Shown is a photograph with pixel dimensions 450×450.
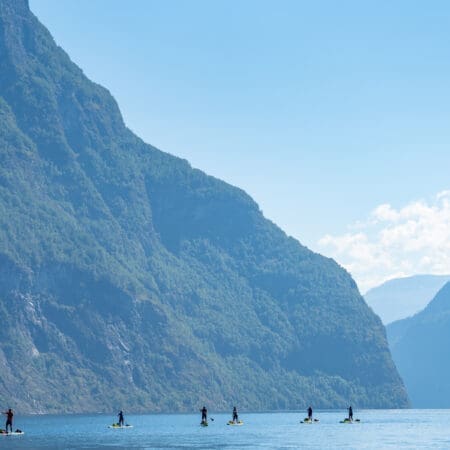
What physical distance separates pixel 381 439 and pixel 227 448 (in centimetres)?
3419

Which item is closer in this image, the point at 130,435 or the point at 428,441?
the point at 428,441

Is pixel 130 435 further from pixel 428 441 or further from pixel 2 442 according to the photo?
pixel 428 441

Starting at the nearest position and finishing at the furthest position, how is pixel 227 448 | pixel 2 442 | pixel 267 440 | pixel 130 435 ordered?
pixel 227 448
pixel 2 442
pixel 267 440
pixel 130 435

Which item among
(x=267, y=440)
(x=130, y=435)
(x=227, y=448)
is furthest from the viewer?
(x=130, y=435)

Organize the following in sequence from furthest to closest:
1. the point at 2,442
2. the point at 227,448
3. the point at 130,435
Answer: the point at 130,435
the point at 2,442
the point at 227,448

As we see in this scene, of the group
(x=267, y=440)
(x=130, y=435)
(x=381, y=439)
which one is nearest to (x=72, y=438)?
(x=130, y=435)

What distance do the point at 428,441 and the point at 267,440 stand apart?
907 inches

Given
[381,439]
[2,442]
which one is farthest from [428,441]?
[2,442]

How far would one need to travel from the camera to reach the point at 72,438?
172 m

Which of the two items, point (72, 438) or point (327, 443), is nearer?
point (327, 443)

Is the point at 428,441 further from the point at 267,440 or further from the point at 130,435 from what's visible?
the point at 130,435

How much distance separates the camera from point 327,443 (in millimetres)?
157125

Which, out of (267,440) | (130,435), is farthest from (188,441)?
(130,435)

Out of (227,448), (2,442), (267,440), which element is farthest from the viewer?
(267,440)
